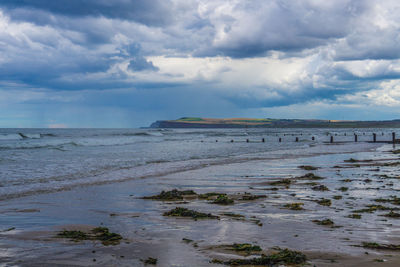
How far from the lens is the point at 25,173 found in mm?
16984

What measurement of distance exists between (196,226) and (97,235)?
1956 millimetres

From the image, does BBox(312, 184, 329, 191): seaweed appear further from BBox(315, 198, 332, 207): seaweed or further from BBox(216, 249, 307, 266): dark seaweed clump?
BBox(216, 249, 307, 266): dark seaweed clump

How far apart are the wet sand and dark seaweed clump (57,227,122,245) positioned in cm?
17

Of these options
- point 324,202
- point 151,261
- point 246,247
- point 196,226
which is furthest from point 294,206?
point 151,261

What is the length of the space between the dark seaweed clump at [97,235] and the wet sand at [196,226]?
0.17 metres

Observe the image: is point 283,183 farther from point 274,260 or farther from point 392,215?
point 274,260

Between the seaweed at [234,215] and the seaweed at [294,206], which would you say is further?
the seaweed at [294,206]

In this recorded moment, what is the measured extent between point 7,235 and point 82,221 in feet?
5.08

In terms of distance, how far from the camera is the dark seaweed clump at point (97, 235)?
6.30 meters

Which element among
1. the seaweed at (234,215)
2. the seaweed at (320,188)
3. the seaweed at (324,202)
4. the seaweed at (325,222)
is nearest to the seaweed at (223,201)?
the seaweed at (234,215)

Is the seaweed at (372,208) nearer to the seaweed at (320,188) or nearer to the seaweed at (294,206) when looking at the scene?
the seaweed at (294,206)

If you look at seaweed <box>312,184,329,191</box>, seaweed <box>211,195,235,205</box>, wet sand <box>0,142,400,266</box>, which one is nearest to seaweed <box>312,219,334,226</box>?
wet sand <box>0,142,400,266</box>

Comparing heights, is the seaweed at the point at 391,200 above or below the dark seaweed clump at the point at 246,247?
below

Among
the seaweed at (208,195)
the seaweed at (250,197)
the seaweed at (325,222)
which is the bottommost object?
the seaweed at (208,195)
